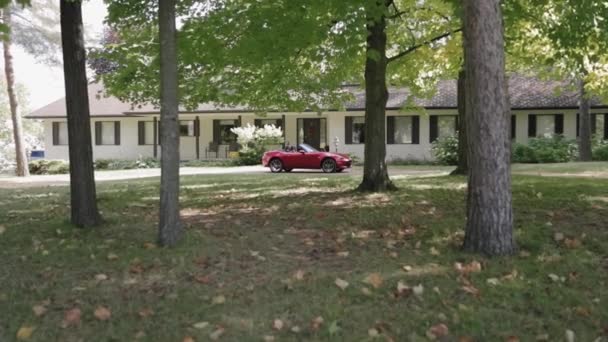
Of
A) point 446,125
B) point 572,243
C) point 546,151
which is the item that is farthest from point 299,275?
point 446,125

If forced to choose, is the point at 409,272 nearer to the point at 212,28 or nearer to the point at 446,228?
the point at 446,228

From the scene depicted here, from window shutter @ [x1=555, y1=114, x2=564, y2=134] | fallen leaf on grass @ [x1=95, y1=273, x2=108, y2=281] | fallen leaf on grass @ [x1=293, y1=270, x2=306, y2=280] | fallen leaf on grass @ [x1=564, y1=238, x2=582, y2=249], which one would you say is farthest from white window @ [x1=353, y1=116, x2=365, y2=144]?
fallen leaf on grass @ [x1=95, y1=273, x2=108, y2=281]

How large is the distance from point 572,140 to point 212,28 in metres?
22.4

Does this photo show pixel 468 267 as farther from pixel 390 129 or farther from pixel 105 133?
pixel 105 133

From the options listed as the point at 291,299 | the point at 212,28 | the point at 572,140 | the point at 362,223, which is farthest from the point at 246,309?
the point at 572,140

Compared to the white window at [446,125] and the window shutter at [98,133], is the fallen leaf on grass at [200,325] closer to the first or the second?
the white window at [446,125]

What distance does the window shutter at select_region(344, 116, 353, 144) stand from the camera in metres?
29.9

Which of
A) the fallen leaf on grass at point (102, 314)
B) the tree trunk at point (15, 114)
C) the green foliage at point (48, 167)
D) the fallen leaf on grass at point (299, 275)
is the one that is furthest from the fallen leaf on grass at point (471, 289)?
the green foliage at point (48, 167)

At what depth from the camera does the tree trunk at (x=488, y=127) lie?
5922 millimetres

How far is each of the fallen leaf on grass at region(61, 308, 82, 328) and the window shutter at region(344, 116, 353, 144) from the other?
2569 cm

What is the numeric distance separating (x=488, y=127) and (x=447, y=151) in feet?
69.6

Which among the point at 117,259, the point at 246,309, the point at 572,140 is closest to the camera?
the point at 246,309

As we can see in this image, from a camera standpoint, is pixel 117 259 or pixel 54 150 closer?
pixel 117 259

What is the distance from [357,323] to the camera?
453 centimetres
